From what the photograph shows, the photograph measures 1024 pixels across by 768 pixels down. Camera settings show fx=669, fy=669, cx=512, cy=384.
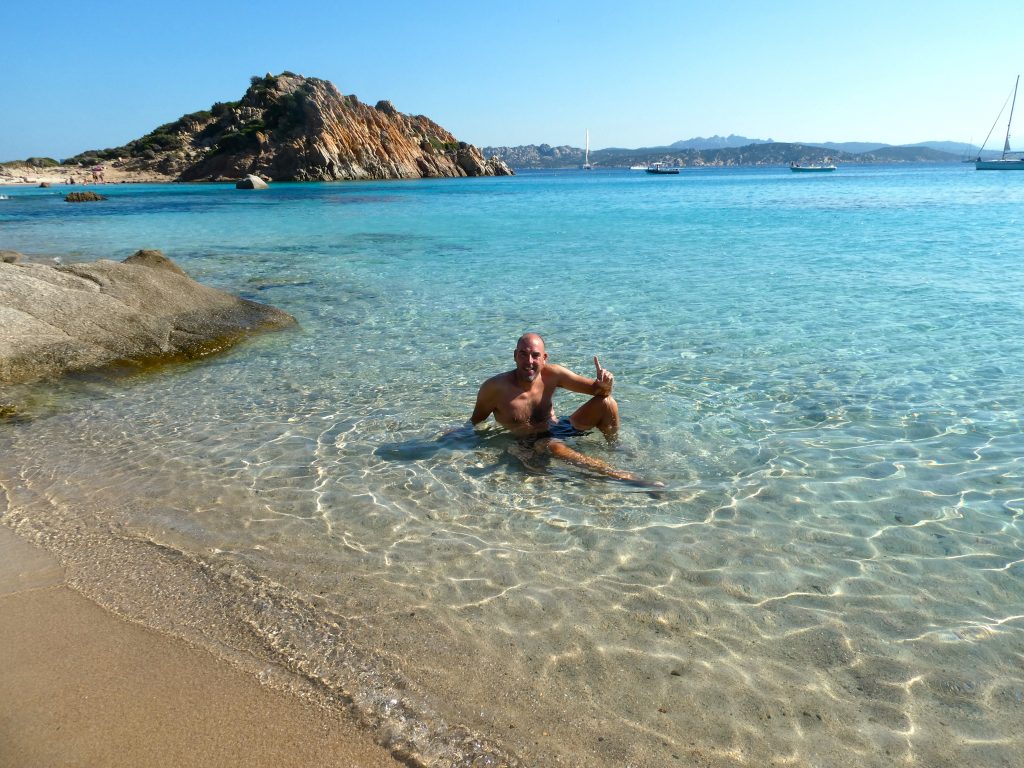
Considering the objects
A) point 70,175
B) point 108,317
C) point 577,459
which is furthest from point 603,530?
point 70,175

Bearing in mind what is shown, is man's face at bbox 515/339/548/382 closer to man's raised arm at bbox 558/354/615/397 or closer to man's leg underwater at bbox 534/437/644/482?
man's raised arm at bbox 558/354/615/397

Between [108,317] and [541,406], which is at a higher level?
[108,317]

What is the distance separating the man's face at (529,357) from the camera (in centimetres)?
556

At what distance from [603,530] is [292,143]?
286 feet

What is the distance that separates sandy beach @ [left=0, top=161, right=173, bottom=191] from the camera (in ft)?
271

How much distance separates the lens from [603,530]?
4.57 metres

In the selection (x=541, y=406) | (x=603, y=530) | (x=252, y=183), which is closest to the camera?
(x=603, y=530)

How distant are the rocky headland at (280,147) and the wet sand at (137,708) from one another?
8461 cm

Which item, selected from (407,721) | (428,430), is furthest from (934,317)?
(407,721)

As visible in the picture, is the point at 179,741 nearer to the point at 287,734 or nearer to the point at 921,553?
the point at 287,734

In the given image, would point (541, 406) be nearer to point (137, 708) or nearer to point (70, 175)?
point (137, 708)

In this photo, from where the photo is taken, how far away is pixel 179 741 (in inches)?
106

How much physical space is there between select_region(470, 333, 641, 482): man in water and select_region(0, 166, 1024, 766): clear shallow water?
20 cm

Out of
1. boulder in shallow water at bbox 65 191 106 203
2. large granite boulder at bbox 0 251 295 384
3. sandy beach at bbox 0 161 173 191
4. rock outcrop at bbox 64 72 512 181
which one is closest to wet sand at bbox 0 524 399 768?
large granite boulder at bbox 0 251 295 384
